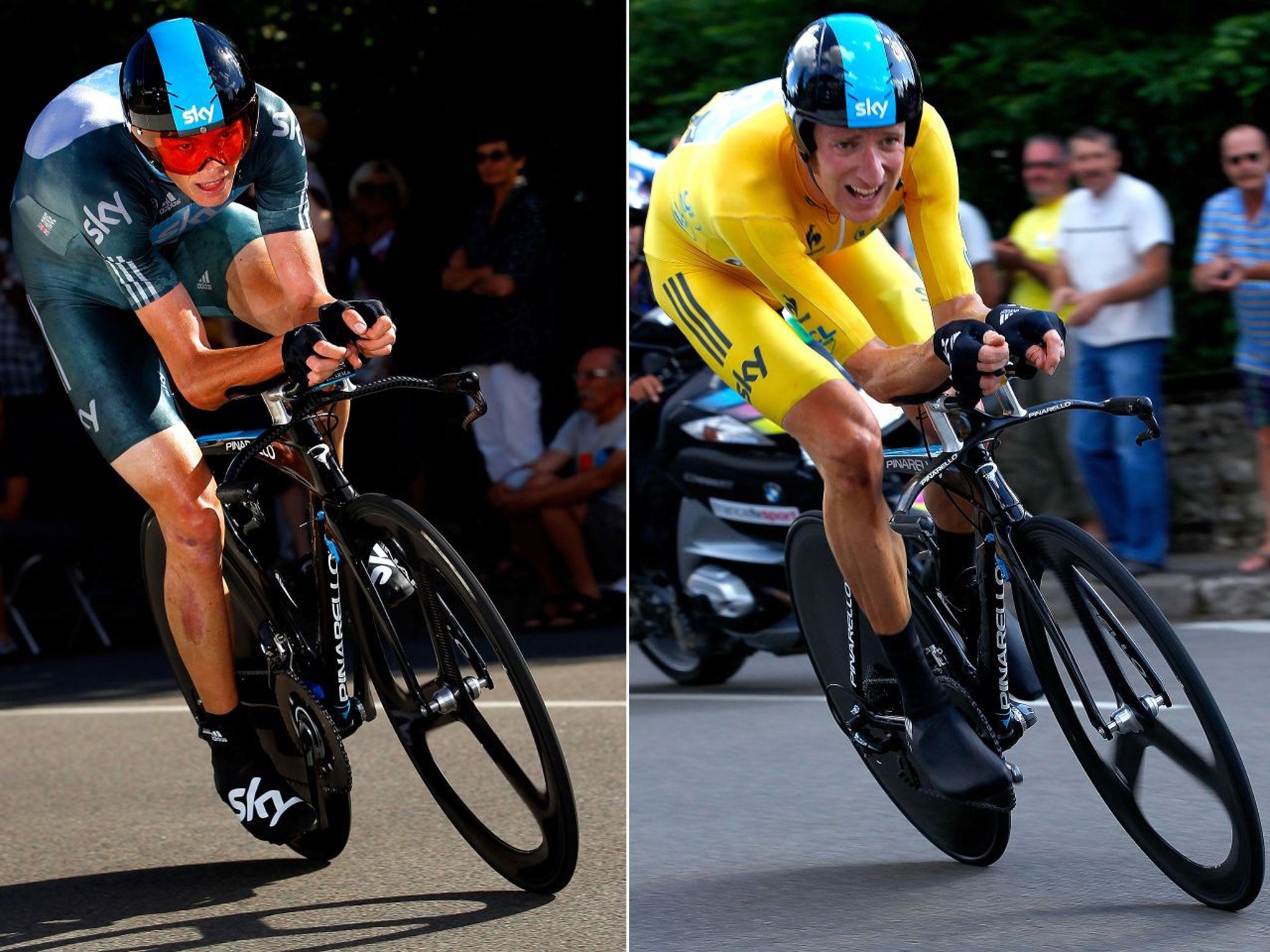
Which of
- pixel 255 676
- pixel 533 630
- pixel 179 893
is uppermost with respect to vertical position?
pixel 255 676

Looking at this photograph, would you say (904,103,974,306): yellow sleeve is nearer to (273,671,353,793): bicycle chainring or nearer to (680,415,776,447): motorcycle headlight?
(273,671,353,793): bicycle chainring

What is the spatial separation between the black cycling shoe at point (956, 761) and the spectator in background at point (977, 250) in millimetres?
4161

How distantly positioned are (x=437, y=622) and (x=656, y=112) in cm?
788

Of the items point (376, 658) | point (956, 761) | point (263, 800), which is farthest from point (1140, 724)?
point (263, 800)

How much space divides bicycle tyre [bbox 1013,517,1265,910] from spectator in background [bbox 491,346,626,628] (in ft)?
16.0

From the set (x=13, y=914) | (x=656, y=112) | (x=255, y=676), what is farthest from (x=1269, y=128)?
(x=13, y=914)

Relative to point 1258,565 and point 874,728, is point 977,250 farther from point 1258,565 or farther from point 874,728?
point 874,728

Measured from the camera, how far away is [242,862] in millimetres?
5559

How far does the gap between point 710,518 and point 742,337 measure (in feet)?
10.9

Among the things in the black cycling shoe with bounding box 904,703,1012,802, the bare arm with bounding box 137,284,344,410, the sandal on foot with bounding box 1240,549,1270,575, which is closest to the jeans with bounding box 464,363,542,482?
the sandal on foot with bounding box 1240,549,1270,575

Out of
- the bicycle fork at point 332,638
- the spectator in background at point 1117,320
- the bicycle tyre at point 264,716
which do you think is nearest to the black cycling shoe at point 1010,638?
the bicycle fork at point 332,638

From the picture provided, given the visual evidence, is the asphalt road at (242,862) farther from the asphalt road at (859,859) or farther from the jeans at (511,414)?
the jeans at (511,414)

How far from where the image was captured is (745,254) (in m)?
4.73

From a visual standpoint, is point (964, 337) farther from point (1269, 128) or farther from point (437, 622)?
point (1269, 128)
